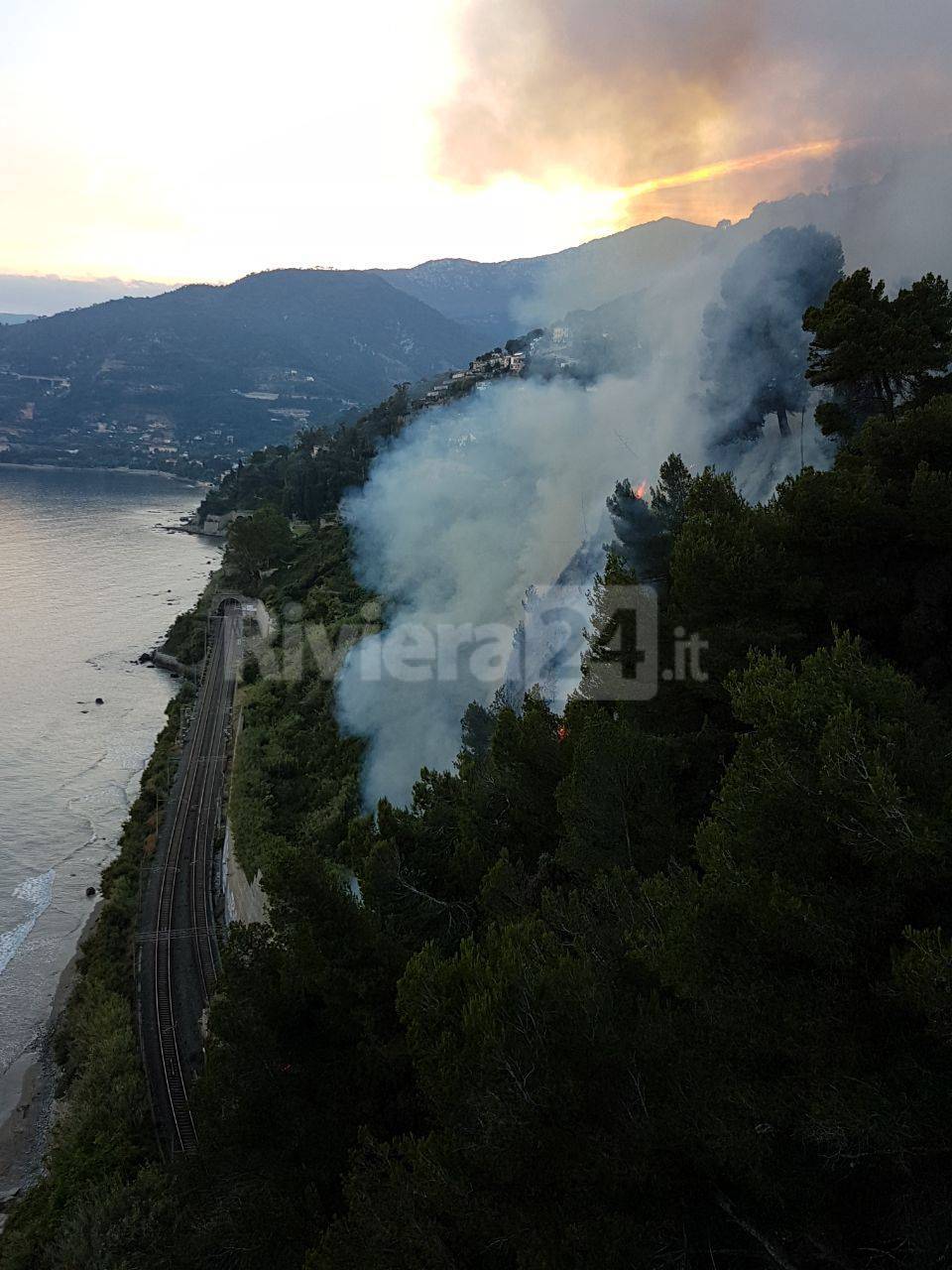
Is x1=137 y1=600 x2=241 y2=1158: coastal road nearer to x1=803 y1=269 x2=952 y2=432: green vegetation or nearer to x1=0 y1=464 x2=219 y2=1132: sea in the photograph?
x1=0 y1=464 x2=219 y2=1132: sea

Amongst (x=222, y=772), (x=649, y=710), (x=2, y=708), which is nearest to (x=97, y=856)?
(x=222, y=772)

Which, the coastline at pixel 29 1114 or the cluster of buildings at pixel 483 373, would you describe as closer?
the coastline at pixel 29 1114

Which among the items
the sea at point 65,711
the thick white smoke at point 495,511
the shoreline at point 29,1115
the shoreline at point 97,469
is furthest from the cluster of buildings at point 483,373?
the shoreline at point 97,469

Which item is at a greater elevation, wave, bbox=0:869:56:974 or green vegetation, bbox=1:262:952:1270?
green vegetation, bbox=1:262:952:1270

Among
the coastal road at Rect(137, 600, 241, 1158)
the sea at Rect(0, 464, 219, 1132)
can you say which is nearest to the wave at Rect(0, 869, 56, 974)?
the sea at Rect(0, 464, 219, 1132)

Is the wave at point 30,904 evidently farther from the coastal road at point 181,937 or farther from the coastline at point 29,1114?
the coastal road at point 181,937

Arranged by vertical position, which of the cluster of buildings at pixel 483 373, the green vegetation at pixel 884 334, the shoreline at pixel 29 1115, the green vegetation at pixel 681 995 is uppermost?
the cluster of buildings at pixel 483 373

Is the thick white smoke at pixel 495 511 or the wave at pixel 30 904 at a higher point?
the thick white smoke at pixel 495 511
